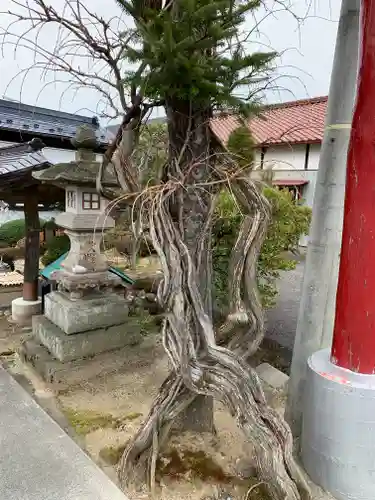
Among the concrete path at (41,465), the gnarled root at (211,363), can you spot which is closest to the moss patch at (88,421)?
the concrete path at (41,465)

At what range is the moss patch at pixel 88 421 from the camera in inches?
119

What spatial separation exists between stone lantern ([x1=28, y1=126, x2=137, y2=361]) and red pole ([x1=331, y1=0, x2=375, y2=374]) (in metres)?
2.63

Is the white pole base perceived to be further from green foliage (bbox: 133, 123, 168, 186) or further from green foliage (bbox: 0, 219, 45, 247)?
green foliage (bbox: 0, 219, 45, 247)

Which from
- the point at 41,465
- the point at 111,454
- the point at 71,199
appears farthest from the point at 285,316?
the point at 41,465

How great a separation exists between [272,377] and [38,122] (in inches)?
383

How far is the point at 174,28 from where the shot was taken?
6.71ft

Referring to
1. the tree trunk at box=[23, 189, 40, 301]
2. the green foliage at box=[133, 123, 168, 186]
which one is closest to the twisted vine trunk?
the green foliage at box=[133, 123, 168, 186]

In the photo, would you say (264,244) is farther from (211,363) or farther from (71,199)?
(211,363)

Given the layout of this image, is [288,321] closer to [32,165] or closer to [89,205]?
[89,205]

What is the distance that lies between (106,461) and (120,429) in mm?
413

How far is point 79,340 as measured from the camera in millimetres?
3979

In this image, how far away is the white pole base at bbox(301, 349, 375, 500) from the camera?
2.05 m

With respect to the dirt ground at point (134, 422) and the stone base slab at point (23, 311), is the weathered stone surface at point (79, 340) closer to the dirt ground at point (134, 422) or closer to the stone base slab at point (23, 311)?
the dirt ground at point (134, 422)

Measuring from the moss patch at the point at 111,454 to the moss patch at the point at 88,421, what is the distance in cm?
29
